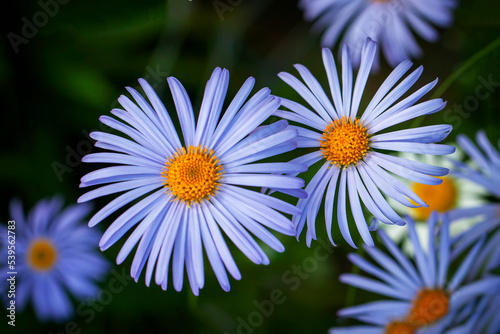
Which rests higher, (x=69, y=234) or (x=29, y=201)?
(x=29, y=201)

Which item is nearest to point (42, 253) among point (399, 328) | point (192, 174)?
point (192, 174)

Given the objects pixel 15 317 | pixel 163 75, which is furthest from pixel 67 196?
pixel 163 75

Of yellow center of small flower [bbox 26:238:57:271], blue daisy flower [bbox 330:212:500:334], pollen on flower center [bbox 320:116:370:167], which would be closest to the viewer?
pollen on flower center [bbox 320:116:370:167]

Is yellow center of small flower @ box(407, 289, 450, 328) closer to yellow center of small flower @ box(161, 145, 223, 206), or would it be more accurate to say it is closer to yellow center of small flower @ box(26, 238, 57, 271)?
yellow center of small flower @ box(161, 145, 223, 206)

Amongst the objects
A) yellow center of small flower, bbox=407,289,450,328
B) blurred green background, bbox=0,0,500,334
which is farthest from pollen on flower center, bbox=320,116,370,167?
blurred green background, bbox=0,0,500,334

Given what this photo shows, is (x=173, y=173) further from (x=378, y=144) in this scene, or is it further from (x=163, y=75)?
(x=163, y=75)

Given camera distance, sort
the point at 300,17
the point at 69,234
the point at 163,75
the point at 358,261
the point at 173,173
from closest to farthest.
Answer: the point at 173,173 < the point at 358,261 < the point at 163,75 < the point at 69,234 < the point at 300,17

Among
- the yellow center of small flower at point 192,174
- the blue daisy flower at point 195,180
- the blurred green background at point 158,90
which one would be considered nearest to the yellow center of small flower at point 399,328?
the blurred green background at point 158,90

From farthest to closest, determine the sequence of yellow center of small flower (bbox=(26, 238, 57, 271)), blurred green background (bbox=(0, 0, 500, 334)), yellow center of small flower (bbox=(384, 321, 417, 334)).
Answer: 1. yellow center of small flower (bbox=(26, 238, 57, 271))
2. blurred green background (bbox=(0, 0, 500, 334))
3. yellow center of small flower (bbox=(384, 321, 417, 334))
